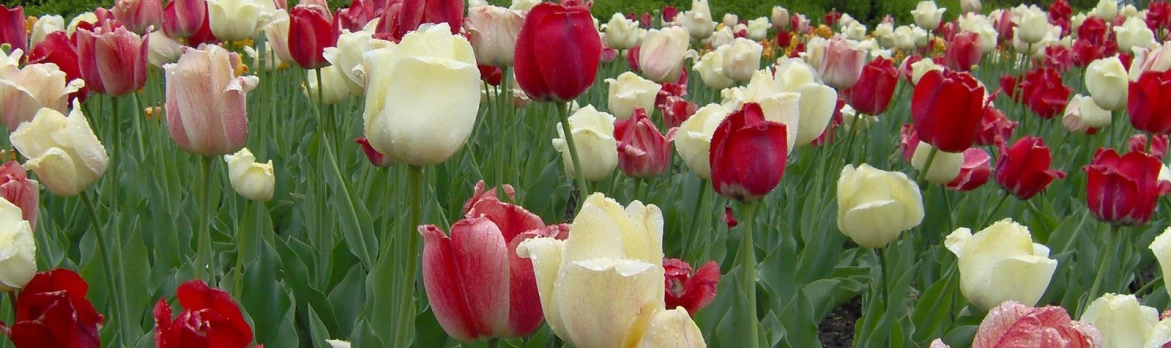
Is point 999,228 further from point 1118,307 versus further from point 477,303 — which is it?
point 477,303

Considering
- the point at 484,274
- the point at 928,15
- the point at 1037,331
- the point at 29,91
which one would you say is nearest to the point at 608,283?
the point at 484,274

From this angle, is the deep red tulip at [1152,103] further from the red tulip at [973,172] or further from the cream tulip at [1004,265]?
the cream tulip at [1004,265]

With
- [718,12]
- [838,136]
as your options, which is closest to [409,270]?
[838,136]

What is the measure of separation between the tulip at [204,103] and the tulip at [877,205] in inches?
32.1

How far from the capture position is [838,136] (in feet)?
11.7

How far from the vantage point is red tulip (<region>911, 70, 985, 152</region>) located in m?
1.48

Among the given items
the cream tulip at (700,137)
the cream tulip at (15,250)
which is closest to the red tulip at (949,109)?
the cream tulip at (700,137)

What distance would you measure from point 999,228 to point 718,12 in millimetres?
8042

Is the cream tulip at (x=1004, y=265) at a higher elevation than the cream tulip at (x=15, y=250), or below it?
below

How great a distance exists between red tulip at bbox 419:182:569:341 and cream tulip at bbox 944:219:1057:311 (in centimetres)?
69

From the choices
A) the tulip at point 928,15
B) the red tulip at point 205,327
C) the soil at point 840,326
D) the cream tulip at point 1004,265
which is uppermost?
the red tulip at point 205,327

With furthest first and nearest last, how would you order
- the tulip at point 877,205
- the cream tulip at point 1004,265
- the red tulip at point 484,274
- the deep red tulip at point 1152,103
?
the deep red tulip at point 1152,103 → the tulip at point 877,205 → the cream tulip at point 1004,265 → the red tulip at point 484,274

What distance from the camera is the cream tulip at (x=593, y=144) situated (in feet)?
5.51

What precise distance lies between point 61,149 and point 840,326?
5.35ft
